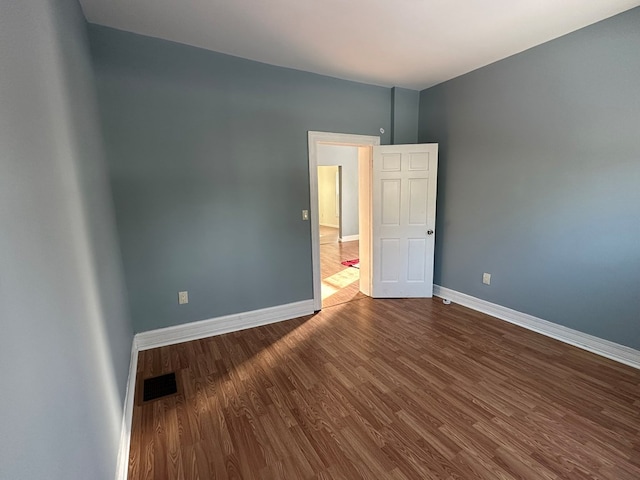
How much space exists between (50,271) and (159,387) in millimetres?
1688

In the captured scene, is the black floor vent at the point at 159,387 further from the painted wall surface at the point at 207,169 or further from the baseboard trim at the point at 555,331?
the baseboard trim at the point at 555,331

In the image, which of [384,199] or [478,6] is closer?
[478,6]

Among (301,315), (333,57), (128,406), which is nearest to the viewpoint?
(128,406)

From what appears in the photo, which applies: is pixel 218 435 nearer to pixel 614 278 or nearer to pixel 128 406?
pixel 128 406

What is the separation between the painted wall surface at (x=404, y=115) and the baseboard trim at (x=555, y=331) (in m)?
2.17

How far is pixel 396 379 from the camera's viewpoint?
2262mm

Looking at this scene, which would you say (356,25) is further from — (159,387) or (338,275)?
(338,275)

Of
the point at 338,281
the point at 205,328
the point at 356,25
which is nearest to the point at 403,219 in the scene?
the point at 338,281

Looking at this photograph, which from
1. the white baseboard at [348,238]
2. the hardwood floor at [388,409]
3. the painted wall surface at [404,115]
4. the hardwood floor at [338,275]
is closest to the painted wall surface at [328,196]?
the white baseboard at [348,238]

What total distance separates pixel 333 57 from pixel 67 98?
7.46 feet

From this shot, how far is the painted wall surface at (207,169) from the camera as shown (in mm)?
2484

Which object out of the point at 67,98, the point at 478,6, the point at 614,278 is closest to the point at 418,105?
the point at 478,6

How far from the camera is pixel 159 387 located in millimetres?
2223

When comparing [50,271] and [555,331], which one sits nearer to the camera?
[50,271]
